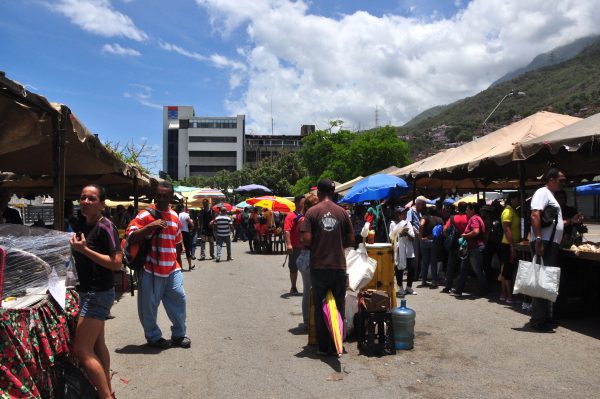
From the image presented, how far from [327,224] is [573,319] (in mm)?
4477

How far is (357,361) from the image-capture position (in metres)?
5.67

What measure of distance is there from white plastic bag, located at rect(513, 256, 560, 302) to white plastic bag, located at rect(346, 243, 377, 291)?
2241 millimetres

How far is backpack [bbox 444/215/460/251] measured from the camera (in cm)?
1009

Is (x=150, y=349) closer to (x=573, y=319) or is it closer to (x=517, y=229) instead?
(x=573, y=319)

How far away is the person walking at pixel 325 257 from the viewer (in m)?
5.79

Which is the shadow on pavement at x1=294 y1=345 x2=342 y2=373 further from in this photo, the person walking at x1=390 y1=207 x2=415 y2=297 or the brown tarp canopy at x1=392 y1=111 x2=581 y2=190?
the brown tarp canopy at x1=392 y1=111 x2=581 y2=190

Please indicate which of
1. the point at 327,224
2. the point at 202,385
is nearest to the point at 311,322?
the point at 327,224

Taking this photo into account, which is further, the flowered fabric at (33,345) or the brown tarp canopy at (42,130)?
the brown tarp canopy at (42,130)

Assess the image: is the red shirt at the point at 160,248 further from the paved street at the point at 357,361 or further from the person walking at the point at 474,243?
the person walking at the point at 474,243

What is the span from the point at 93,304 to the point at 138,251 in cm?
201

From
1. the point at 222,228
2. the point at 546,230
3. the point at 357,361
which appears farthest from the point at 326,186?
the point at 222,228

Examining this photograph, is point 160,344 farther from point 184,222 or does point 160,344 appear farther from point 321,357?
point 184,222

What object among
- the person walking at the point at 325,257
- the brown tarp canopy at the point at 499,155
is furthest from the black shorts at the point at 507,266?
the person walking at the point at 325,257

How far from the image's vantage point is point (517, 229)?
923 centimetres
